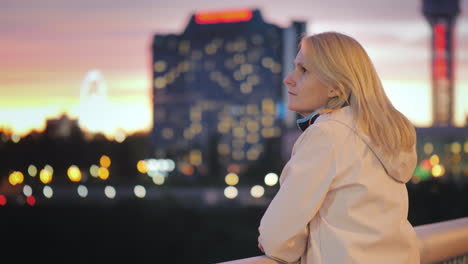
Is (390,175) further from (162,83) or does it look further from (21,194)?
(162,83)

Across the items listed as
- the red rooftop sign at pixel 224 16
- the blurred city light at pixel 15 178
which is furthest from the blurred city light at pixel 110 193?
the red rooftop sign at pixel 224 16

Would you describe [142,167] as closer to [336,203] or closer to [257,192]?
[257,192]

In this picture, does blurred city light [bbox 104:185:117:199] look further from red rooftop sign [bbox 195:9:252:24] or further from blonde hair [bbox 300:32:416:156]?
blonde hair [bbox 300:32:416:156]

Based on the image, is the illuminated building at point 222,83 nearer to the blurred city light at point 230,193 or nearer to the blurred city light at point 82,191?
the blurred city light at point 82,191

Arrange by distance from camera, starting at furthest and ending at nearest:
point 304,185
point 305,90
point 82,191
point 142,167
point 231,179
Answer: point 142,167, point 231,179, point 82,191, point 305,90, point 304,185

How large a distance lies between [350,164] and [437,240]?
88 centimetres

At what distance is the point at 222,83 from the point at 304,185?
486ft

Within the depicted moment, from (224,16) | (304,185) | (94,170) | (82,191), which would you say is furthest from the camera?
(224,16)

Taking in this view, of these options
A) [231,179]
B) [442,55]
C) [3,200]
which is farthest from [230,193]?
[3,200]

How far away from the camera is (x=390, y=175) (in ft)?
7.42

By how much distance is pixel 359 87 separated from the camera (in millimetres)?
2256

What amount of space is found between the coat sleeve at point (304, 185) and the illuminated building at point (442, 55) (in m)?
91.8

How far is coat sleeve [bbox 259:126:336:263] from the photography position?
6.93 feet

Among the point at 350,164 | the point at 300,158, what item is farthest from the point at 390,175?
the point at 300,158
